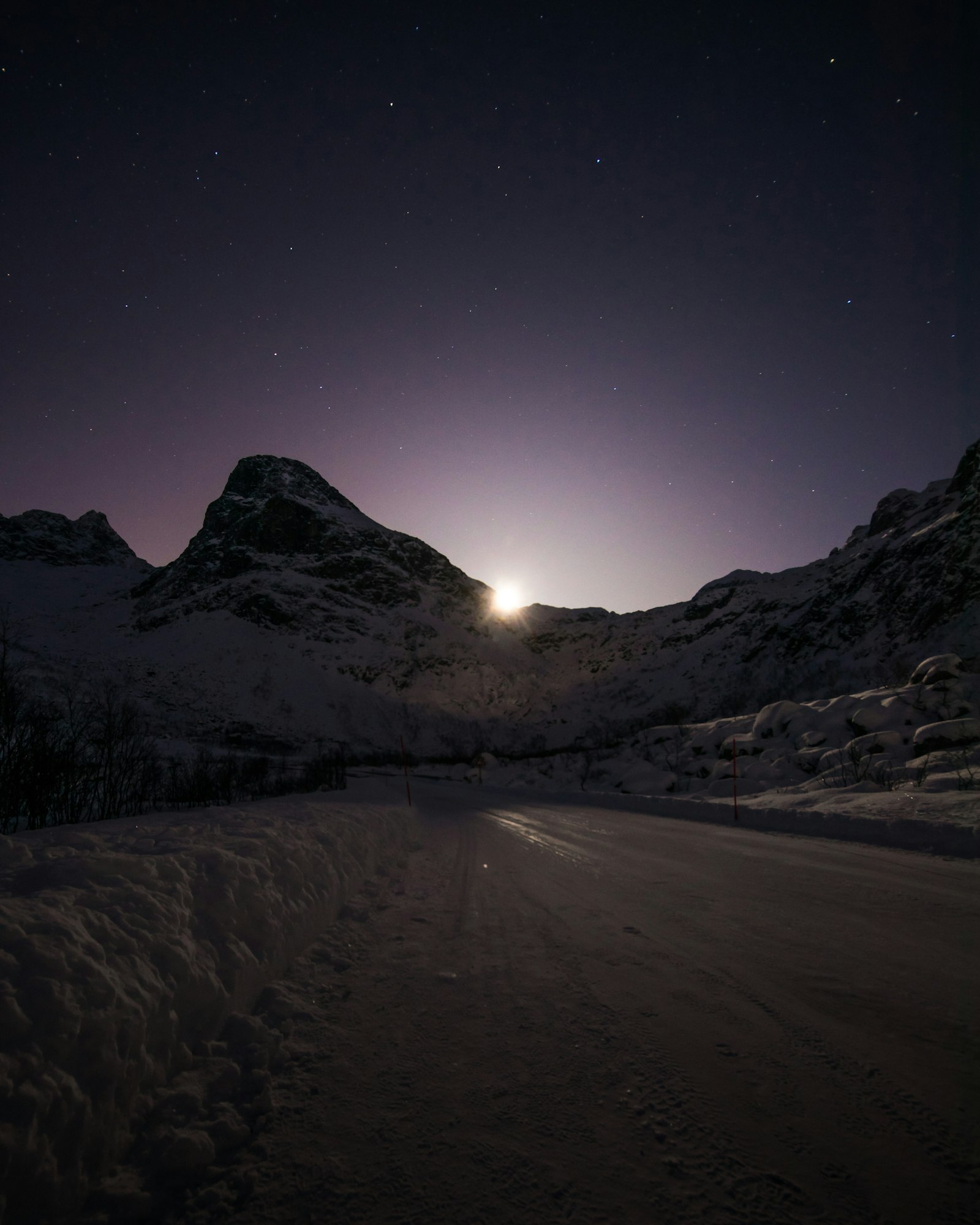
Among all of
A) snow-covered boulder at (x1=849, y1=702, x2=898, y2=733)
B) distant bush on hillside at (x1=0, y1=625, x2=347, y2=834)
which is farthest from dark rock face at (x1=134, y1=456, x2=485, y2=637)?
snow-covered boulder at (x1=849, y1=702, x2=898, y2=733)

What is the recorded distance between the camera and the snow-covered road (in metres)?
1.59

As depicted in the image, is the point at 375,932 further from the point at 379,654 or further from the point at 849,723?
the point at 379,654

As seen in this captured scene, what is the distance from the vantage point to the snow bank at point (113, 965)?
5.28 feet

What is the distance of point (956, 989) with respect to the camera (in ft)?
9.33

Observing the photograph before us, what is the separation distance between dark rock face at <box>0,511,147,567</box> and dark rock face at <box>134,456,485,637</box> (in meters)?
55.2

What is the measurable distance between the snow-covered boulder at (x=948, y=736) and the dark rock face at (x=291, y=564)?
99114 millimetres

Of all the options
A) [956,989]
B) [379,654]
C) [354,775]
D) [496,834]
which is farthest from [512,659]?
[956,989]

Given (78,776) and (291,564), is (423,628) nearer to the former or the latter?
(291,564)

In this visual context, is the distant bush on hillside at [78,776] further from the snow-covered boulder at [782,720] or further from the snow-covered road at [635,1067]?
the snow-covered boulder at [782,720]

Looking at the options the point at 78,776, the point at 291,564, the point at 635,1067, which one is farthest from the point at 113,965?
the point at 291,564

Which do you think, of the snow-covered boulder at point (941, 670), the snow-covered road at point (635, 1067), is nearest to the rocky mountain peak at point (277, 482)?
the snow-covered boulder at point (941, 670)

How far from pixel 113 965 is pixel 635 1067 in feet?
8.12

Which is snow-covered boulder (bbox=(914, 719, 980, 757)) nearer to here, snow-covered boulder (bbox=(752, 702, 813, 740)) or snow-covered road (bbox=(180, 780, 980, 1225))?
snow-covered boulder (bbox=(752, 702, 813, 740))

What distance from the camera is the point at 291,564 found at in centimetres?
12569
